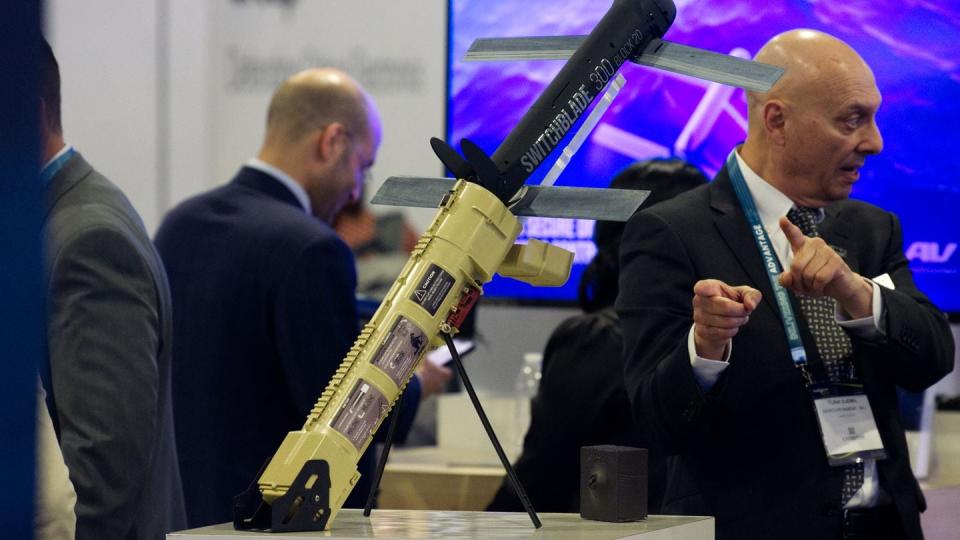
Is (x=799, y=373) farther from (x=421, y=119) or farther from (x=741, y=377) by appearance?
(x=421, y=119)

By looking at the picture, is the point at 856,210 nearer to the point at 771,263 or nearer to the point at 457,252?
the point at 771,263

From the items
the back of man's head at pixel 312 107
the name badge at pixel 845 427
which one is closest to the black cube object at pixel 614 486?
the name badge at pixel 845 427

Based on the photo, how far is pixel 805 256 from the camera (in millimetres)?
2035

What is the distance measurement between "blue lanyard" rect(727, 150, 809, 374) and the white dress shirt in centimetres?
2

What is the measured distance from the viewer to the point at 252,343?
10.1 ft

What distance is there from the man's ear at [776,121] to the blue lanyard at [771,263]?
8 cm

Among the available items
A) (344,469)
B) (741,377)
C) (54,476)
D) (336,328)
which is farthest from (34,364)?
(336,328)

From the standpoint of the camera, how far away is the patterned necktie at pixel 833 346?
7.36ft

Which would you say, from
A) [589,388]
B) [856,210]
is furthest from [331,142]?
[856,210]

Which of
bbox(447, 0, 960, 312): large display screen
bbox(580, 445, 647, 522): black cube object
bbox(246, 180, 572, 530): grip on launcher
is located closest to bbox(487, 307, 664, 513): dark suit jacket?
bbox(447, 0, 960, 312): large display screen

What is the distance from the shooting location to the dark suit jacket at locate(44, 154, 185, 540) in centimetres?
204

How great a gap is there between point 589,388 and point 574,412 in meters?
0.06

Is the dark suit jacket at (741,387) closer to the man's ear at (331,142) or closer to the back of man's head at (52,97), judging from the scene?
the back of man's head at (52,97)

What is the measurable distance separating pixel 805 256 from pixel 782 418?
1.12 ft
